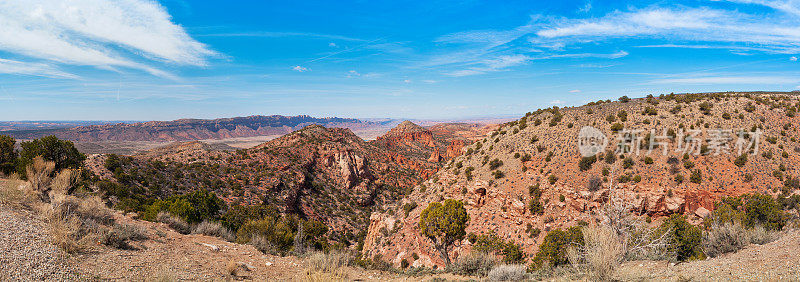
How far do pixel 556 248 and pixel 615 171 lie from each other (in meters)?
13.4

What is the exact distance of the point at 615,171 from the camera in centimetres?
2352

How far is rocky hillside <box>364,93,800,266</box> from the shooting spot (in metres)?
20.9

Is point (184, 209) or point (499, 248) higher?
point (184, 209)

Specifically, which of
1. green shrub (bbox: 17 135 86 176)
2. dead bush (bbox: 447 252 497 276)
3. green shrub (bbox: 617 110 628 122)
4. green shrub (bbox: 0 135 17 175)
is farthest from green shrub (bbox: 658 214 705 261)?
green shrub (bbox: 0 135 17 175)

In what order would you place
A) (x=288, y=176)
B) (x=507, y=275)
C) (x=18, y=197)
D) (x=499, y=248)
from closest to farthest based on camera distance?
(x=18, y=197) → (x=507, y=275) → (x=499, y=248) → (x=288, y=176)

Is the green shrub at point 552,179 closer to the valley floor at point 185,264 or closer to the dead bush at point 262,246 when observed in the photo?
the valley floor at point 185,264

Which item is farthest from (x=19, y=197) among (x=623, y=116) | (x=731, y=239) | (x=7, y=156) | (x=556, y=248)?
(x=623, y=116)

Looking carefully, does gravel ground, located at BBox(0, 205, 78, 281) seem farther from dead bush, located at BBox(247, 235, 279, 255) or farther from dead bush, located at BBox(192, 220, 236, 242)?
dead bush, located at BBox(247, 235, 279, 255)

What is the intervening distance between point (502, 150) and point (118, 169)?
142 feet

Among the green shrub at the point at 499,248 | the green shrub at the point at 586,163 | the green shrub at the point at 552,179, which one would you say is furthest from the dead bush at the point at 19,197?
the green shrub at the point at 586,163

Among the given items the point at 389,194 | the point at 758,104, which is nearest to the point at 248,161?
the point at 389,194

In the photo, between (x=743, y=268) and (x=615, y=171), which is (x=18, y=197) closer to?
(x=743, y=268)

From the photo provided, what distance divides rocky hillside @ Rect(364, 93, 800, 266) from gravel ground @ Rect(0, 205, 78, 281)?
19.2 m

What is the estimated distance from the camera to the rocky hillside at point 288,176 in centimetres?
3347
